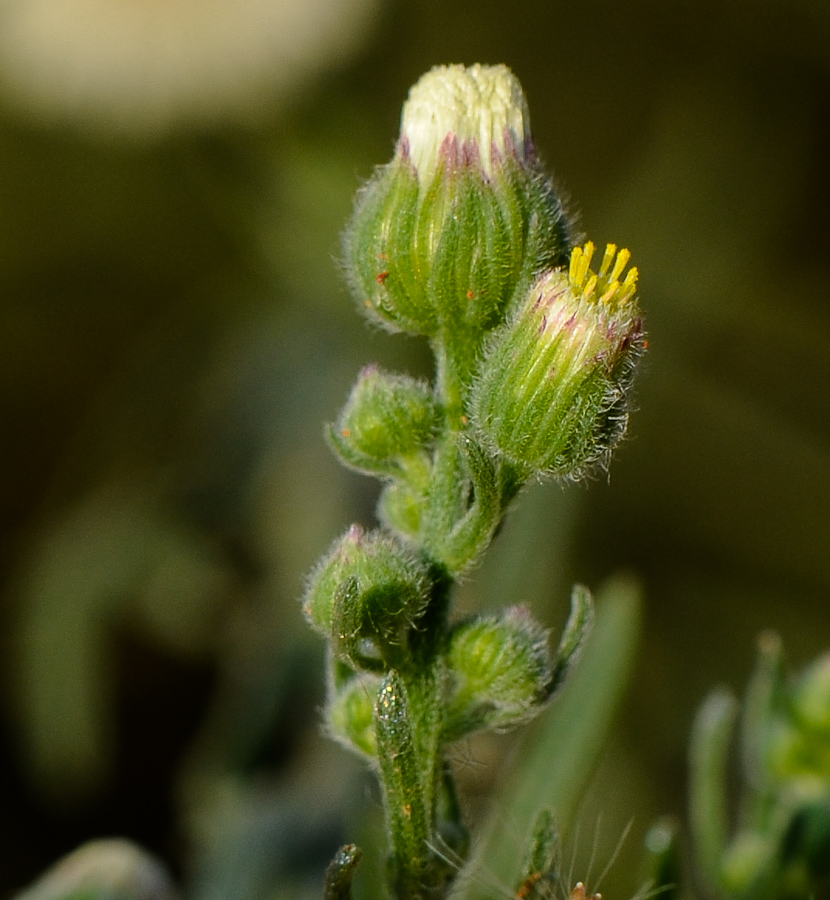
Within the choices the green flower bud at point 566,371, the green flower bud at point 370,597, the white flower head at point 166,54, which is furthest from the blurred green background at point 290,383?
the green flower bud at point 566,371

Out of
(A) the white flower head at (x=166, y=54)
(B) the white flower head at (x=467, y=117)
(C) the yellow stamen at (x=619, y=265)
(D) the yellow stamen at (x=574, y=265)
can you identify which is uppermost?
(A) the white flower head at (x=166, y=54)

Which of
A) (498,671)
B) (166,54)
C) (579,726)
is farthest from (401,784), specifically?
(166,54)

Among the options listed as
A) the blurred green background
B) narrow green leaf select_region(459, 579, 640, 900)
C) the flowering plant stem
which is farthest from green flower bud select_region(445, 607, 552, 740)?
the blurred green background

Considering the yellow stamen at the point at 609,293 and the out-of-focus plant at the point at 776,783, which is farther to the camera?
the out-of-focus plant at the point at 776,783

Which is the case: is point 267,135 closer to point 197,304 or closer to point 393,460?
point 197,304

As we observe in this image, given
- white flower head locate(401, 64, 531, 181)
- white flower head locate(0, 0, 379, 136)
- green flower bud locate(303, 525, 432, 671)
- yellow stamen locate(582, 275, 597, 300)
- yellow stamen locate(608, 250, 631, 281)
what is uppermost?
white flower head locate(0, 0, 379, 136)

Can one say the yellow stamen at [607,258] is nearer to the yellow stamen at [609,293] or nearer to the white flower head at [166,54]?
the yellow stamen at [609,293]

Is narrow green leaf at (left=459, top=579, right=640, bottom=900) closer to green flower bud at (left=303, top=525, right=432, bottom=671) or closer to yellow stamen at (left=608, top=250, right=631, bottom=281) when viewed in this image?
green flower bud at (left=303, top=525, right=432, bottom=671)
